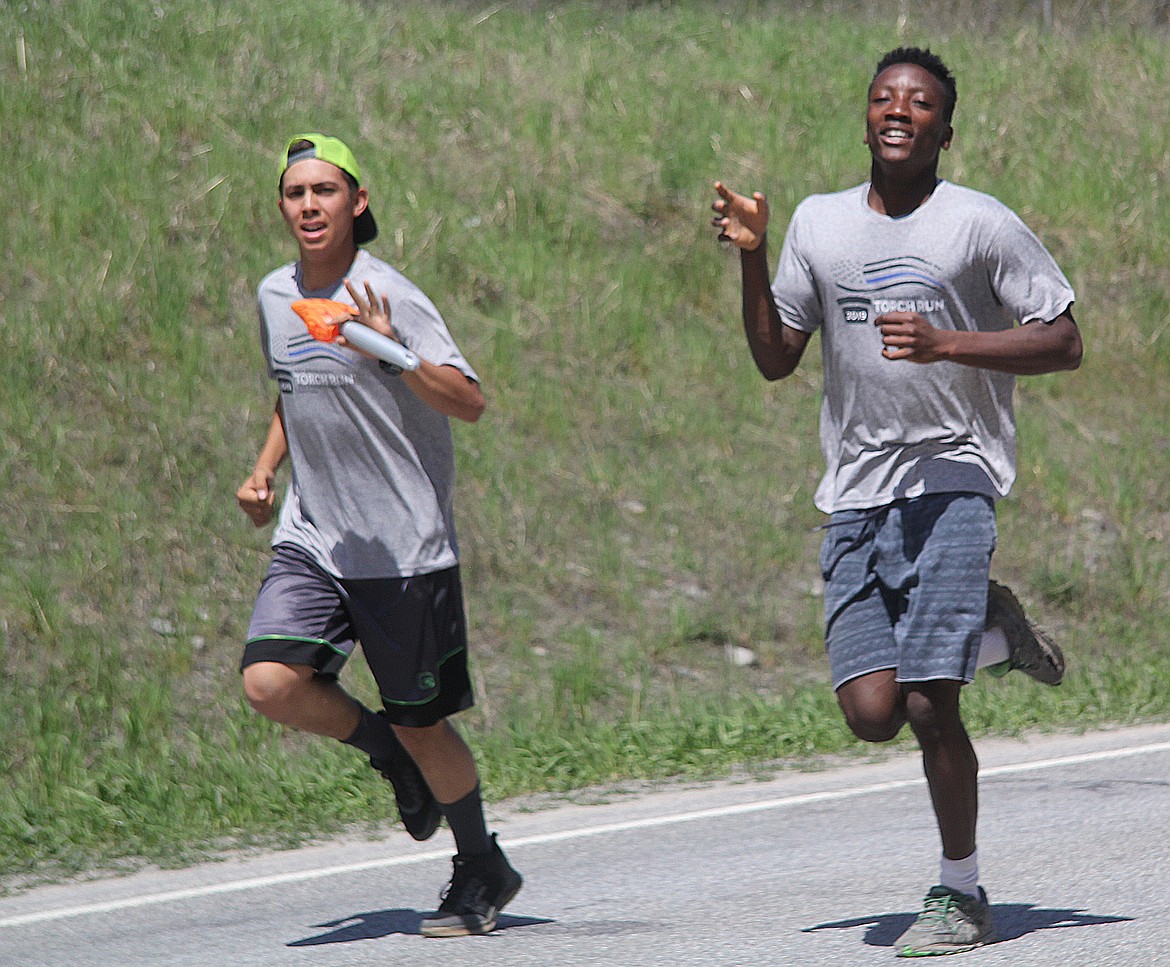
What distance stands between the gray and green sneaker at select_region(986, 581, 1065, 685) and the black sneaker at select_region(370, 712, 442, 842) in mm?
1650

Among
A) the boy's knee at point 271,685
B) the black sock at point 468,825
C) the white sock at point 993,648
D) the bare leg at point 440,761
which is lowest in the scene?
the black sock at point 468,825

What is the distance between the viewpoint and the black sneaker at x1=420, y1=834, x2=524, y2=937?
4.95 m

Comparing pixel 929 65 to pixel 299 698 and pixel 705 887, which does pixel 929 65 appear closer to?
pixel 299 698

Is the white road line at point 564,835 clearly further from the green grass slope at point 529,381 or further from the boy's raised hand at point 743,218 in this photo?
the boy's raised hand at point 743,218

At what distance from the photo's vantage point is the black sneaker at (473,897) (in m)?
4.95

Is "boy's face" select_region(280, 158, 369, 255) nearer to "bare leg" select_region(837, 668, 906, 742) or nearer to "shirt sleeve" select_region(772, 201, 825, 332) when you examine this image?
"shirt sleeve" select_region(772, 201, 825, 332)

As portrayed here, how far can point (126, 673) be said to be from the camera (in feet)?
27.9

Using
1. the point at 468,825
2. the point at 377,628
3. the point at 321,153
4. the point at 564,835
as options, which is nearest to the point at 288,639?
the point at 377,628

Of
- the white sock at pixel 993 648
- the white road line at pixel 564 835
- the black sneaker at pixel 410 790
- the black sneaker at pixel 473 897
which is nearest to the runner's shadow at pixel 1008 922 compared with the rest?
the white sock at pixel 993 648

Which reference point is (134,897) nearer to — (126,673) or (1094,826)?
(126,673)

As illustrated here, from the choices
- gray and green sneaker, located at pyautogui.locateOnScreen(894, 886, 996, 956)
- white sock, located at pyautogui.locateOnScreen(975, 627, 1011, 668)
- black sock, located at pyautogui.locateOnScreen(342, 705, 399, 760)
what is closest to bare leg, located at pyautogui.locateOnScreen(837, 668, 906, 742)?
white sock, located at pyautogui.locateOnScreen(975, 627, 1011, 668)

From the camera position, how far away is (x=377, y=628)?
16.0ft

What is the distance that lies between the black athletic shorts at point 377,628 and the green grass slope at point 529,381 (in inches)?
81.1

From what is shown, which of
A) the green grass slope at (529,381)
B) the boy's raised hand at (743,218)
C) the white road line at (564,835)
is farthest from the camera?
the green grass slope at (529,381)
